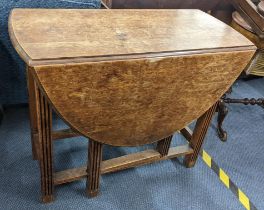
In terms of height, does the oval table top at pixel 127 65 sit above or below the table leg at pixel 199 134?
above

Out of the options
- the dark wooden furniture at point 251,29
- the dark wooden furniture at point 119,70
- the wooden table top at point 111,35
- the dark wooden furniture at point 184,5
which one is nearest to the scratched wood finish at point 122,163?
the dark wooden furniture at point 119,70

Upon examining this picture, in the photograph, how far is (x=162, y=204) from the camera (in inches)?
62.7

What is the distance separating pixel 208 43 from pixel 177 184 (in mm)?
837

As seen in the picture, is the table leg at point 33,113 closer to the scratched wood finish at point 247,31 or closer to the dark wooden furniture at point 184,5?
the dark wooden furniture at point 184,5

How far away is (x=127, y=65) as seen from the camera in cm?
108

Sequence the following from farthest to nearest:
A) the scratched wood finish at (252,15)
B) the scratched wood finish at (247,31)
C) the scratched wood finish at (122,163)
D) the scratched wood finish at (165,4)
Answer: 1. the scratched wood finish at (165,4)
2. the scratched wood finish at (247,31)
3. the scratched wood finish at (252,15)
4. the scratched wood finish at (122,163)

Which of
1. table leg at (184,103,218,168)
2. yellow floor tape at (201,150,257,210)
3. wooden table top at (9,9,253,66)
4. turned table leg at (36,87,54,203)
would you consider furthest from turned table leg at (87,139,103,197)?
yellow floor tape at (201,150,257,210)

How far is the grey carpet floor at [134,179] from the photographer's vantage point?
1554mm

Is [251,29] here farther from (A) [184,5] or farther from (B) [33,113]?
(B) [33,113]

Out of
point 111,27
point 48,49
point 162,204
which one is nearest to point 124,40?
point 111,27

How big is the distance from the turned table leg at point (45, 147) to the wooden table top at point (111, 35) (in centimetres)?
20

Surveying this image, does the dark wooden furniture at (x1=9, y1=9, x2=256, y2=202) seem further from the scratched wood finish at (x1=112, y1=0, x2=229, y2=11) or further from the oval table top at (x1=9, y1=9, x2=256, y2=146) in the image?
the scratched wood finish at (x1=112, y1=0, x2=229, y2=11)

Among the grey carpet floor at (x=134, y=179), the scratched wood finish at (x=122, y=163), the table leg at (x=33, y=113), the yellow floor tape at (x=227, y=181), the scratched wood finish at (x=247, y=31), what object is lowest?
the yellow floor tape at (x=227, y=181)

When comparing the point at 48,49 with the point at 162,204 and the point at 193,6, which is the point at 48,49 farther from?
the point at 193,6
